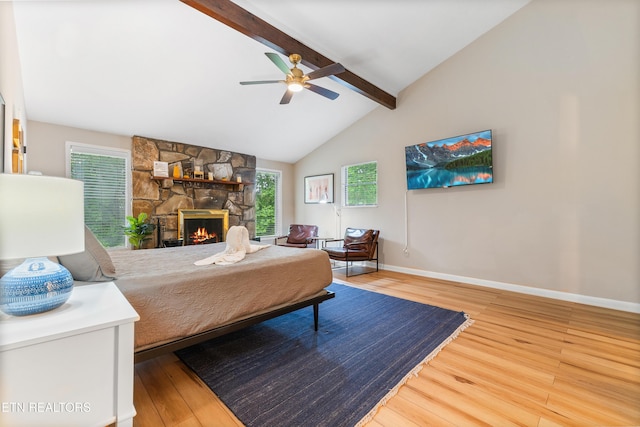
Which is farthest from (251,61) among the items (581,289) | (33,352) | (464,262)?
(581,289)

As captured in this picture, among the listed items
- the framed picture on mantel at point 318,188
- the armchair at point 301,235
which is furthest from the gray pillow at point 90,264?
the framed picture on mantel at point 318,188

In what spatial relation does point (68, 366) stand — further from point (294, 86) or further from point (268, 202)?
point (268, 202)

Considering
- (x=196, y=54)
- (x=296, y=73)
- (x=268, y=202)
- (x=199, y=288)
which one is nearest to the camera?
(x=199, y=288)

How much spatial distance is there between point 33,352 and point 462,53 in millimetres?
5515

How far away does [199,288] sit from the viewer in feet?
5.81

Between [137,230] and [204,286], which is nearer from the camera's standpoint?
[204,286]

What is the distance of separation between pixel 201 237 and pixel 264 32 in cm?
377

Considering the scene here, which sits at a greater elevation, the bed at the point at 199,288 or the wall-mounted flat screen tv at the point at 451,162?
the wall-mounted flat screen tv at the point at 451,162

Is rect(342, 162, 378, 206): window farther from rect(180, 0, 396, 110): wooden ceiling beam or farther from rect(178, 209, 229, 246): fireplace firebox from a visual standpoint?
rect(178, 209, 229, 246): fireplace firebox

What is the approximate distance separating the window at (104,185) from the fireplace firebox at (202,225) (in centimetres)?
90

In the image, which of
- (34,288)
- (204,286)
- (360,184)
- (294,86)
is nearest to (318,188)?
(360,184)

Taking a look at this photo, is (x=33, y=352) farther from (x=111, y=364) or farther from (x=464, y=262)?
(x=464, y=262)

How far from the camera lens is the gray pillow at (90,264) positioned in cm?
150

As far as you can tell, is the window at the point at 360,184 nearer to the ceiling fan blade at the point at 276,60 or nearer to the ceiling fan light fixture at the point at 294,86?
the ceiling fan light fixture at the point at 294,86
